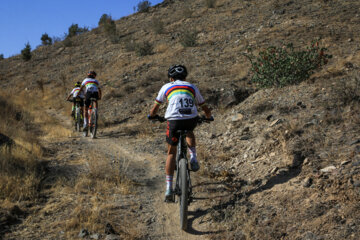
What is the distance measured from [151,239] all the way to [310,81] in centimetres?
658

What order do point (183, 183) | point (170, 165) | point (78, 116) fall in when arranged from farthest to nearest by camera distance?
point (78, 116) → point (170, 165) → point (183, 183)

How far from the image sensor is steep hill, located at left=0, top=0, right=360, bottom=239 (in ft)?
12.5

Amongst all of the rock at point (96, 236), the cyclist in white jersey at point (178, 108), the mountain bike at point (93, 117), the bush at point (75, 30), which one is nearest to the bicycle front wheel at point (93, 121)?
the mountain bike at point (93, 117)

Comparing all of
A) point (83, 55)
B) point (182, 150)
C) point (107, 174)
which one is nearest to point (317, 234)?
point (182, 150)

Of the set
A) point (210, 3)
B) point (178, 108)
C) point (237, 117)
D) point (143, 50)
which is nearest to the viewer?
point (178, 108)

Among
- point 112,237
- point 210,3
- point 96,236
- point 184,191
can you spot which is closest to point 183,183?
point 184,191

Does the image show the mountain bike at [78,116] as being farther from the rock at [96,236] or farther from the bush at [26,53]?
the bush at [26,53]

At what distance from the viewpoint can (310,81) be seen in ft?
26.9

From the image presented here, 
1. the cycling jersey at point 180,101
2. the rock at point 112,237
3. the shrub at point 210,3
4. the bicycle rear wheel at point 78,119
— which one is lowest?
the rock at point 112,237

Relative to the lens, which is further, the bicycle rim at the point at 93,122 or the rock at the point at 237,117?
the bicycle rim at the point at 93,122

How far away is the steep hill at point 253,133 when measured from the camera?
12.5 feet

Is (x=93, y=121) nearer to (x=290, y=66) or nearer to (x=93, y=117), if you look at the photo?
(x=93, y=117)

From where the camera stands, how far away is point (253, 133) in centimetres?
696

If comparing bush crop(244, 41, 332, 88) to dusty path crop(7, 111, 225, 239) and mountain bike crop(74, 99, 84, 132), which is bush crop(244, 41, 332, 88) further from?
mountain bike crop(74, 99, 84, 132)
